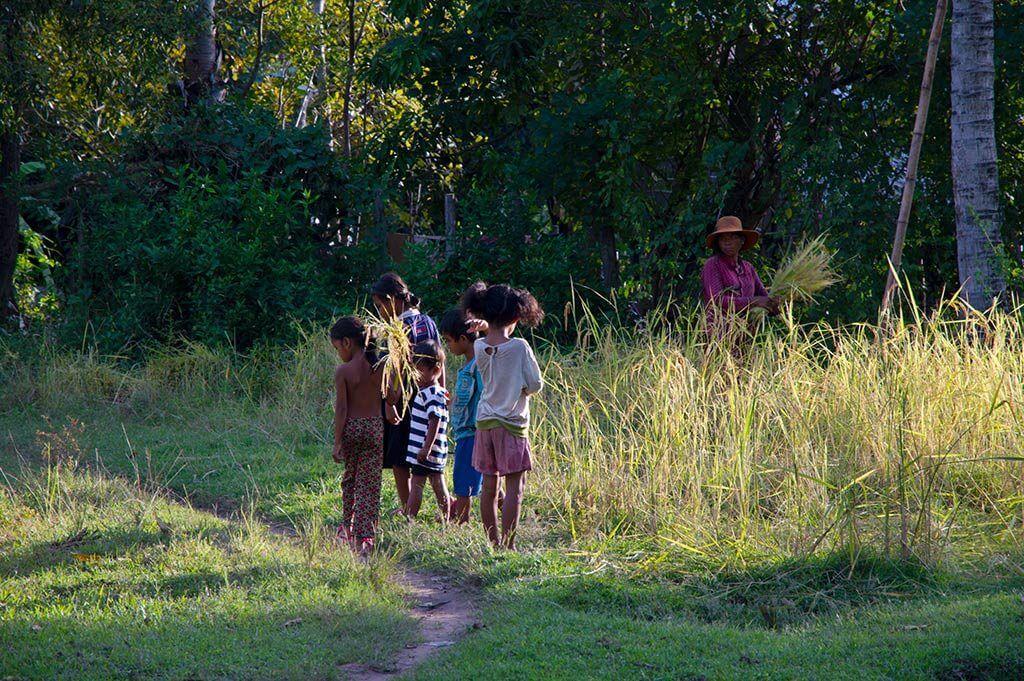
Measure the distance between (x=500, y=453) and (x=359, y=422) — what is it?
862mm

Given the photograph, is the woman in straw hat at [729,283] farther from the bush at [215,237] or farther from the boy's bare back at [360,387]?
the bush at [215,237]

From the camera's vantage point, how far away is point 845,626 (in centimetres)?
494

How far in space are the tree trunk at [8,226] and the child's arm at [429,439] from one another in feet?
31.4

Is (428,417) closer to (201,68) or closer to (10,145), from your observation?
(10,145)

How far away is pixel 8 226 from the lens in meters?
14.6

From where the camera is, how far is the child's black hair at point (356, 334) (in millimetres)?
6180

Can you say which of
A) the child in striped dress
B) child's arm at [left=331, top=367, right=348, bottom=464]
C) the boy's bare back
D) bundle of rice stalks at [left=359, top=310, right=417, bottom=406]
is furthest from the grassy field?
bundle of rice stalks at [left=359, top=310, right=417, bottom=406]

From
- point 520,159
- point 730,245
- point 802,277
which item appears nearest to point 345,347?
point 730,245

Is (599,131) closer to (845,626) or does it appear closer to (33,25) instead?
(33,25)

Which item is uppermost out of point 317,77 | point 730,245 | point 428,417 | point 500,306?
point 317,77

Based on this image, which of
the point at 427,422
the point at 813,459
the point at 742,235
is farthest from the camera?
the point at 742,235

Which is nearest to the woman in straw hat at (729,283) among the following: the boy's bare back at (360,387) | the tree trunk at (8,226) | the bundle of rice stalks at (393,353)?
the bundle of rice stalks at (393,353)

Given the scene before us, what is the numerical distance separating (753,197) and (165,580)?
909 centimetres

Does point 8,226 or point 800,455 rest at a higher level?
point 8,226
